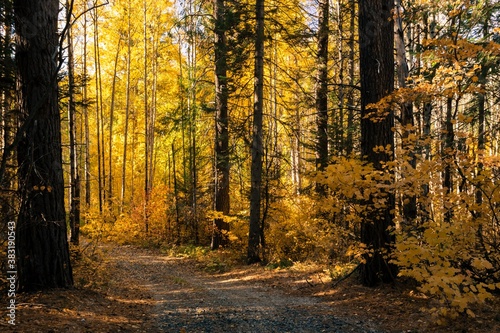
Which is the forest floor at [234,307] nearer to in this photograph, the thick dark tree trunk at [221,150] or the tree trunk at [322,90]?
the tree trunk at [322,90]

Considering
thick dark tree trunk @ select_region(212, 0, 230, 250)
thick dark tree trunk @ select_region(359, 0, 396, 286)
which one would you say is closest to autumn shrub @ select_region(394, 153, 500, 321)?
thick dark tree trunk @ select_region(359, 0, 396, 286)

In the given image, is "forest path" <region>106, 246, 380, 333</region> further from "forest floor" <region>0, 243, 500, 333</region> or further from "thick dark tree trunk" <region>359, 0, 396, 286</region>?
"thick dark tree trunk" <region>359, 0, 396, 286</region>

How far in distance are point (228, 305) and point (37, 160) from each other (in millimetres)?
3981

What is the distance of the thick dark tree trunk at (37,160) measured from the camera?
5.32 meters

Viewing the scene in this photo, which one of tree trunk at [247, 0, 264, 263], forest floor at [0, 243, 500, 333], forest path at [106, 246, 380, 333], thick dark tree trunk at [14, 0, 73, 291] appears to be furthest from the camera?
tree trunk at [247, 0, 264, 263]

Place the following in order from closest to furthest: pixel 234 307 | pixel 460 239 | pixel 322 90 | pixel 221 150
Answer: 1. pixel 460 239
2. pixel 234 307
3. pixel 322 90
4. pixel 221 150

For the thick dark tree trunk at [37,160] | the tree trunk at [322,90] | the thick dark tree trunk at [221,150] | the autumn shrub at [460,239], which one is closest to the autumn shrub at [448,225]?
the autumn shrub at [460,239]

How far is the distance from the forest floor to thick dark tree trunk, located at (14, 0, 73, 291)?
0.43 m

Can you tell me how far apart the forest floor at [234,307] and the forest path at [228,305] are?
0.01 meters

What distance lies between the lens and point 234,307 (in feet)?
20.6

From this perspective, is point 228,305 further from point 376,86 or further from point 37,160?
point 376,86

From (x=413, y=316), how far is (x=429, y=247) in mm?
1596

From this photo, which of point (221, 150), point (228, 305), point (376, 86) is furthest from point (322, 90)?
point (228, 305)

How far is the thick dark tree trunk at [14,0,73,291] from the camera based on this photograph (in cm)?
532
